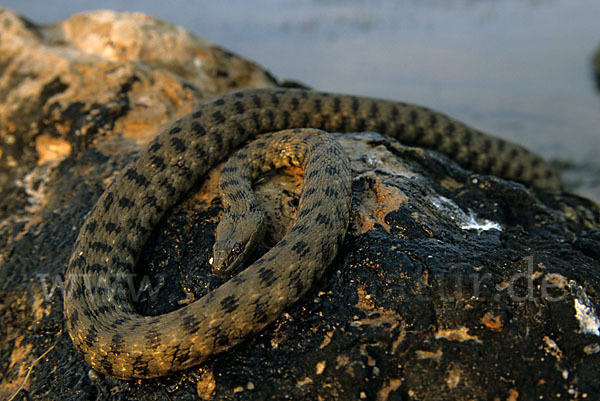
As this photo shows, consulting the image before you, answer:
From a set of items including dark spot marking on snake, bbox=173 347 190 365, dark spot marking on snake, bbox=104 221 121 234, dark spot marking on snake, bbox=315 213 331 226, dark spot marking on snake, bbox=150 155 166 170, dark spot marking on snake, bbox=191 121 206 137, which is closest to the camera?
dark spot marking on snake, bbox=173 347 190 365

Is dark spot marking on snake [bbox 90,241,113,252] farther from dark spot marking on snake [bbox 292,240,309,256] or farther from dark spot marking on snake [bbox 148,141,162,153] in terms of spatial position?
dark spot marking on snake [bbox 292,240,309,256]

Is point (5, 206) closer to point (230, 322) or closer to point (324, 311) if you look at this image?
point (230, 322)

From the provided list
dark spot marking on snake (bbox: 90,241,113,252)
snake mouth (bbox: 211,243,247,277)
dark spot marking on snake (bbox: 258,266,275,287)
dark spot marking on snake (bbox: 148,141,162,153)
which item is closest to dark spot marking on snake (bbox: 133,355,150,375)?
snake mouth (bbox: 211,243,247,277)

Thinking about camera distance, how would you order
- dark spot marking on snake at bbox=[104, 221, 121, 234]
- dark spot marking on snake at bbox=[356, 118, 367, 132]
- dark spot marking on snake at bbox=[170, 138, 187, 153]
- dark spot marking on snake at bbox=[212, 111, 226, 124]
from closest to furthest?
dark spot marking on snake at bbox=[104, 221, 121, 234]
dark spot marking on snake at bbox=[170, 138, 187, 153]
dark spot marking on snake at bbox=[212, 111, 226, 124]
dark spot marking on snake at bbox=[356, 118, 367, 132]

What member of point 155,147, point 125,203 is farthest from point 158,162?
point 125,203

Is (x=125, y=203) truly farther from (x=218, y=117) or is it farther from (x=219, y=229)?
(x=218, y=117)

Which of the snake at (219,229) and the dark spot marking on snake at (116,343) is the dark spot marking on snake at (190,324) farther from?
the dark spot marking on snake at (116,343)
